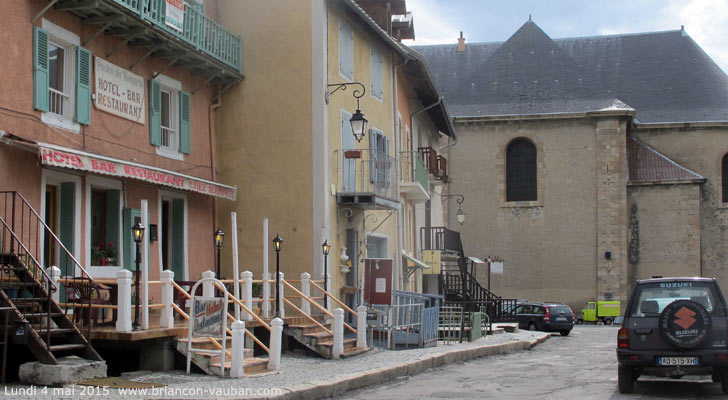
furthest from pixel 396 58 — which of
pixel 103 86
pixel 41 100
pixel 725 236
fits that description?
pixel 725 236

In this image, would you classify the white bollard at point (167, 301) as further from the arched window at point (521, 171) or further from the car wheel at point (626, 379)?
the arched window at point (521, 171)

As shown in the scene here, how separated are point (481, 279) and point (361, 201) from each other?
26.2 metres

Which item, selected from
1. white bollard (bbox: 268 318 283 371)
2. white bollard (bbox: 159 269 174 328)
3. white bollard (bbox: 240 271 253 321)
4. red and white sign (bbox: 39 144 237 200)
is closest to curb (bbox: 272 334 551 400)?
white bollard (bbox: 268 318 283 371)

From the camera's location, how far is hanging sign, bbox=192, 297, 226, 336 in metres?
11.8

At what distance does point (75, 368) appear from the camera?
1034 cm

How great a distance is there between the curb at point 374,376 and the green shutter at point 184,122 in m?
6.20

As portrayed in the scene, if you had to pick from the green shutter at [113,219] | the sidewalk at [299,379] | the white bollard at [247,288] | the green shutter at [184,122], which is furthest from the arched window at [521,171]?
the green shutter at [113,219]

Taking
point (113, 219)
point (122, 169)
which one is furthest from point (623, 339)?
point (113, 219)

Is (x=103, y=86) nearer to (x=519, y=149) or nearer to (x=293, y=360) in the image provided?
(x=293, y=360)

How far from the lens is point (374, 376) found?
12.8 m

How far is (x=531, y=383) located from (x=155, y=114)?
321 inches

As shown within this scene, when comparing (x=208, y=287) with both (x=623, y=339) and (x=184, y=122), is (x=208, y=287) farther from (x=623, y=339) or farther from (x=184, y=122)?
(x=623, y=339)

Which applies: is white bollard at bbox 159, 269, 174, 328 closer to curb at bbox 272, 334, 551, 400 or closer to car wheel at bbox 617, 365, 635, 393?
curb at bbox 272, 334, 551, 400

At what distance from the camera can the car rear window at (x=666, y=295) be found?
1141 cm
